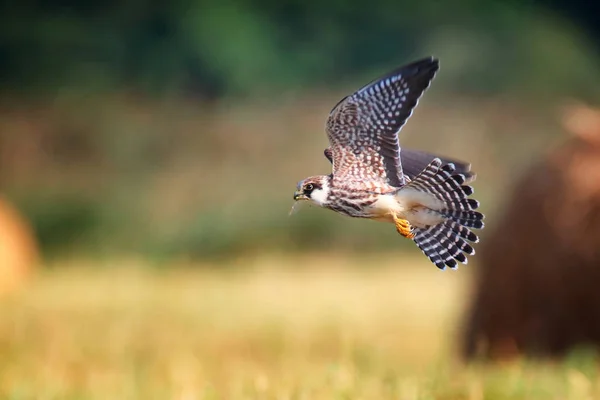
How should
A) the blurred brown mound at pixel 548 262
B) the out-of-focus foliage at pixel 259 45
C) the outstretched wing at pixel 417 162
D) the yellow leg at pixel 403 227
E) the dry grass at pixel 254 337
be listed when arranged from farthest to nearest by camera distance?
the out-of-focus foliage at pixel 259 45 < the blurred brown mound at pixel 548 262 < the dry grass at pixel 254 337 < the outstretched wing at pixel 417 162 < the yellow leg at pixel 403 227

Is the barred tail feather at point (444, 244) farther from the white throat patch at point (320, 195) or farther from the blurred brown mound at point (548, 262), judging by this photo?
the blurred brown mound at point (548, 262)

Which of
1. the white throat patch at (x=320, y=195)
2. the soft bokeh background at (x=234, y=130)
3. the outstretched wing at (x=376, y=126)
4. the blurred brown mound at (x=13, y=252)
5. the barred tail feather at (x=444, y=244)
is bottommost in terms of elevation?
the barred tail feather at (x=444, y=244)

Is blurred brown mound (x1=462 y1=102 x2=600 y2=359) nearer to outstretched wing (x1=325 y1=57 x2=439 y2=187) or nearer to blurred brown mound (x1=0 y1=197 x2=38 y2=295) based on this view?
outstretched wing (x1=325 y1=57 x2=439 y2=187)

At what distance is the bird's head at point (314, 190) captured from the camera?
2387mm

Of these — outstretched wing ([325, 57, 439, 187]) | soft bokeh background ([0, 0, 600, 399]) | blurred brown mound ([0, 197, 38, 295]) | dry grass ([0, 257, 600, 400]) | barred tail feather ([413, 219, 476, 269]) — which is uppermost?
soft bokeh background ([0, 0, 600, 399])

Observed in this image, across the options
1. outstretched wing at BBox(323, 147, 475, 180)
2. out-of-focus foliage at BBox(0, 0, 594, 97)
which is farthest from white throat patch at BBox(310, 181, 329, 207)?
out-of-focus foliage at BBox(0, 0, 594, 97)

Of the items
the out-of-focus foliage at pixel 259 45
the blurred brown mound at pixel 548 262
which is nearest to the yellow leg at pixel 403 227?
the blurred brown mound at pixel 548 262

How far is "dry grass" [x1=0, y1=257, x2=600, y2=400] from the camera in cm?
515

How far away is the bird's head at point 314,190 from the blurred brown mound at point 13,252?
43.1 ft

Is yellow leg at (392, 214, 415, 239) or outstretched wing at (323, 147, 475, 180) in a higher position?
outstretched wing at (323, 147, 475, 180)

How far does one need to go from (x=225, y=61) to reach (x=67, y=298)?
8.69 meters

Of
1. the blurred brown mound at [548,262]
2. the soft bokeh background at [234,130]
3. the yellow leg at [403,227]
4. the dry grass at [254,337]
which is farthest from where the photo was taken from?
the soft bokeh background at [234,130]

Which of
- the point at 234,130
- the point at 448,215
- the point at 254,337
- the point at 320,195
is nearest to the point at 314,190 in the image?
the point at 320,195

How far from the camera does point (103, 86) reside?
71.9ft
